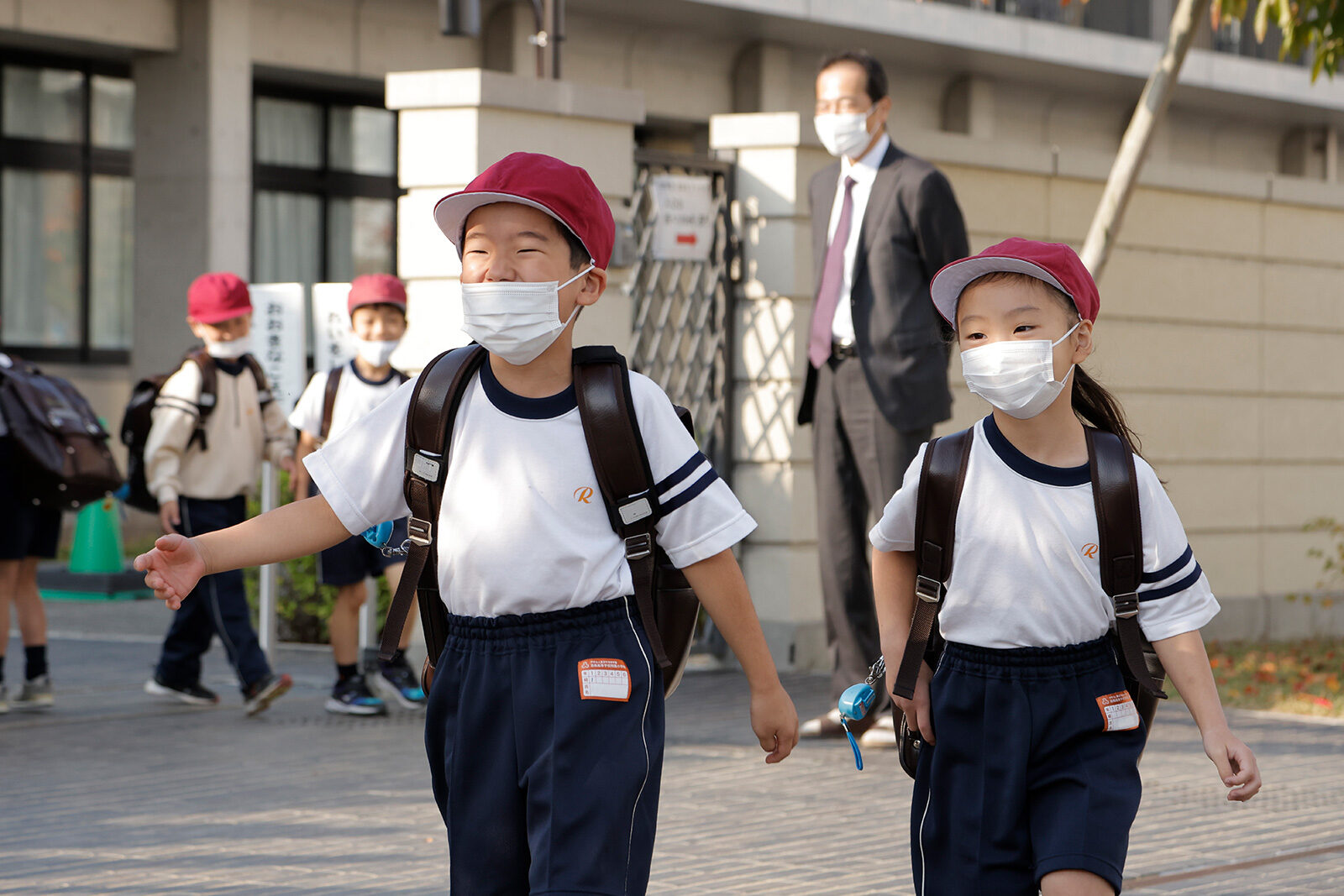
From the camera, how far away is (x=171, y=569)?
10.7 ft

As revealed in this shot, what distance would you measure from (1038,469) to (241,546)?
1.48 meters

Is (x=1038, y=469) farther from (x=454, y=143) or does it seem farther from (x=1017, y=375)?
(x=454, y=143)

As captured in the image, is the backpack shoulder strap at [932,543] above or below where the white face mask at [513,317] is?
below

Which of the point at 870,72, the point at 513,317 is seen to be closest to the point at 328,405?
the point at 870,72

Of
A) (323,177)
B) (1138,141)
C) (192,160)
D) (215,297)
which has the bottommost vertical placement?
(215,297)

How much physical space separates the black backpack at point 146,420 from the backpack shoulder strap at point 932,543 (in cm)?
511

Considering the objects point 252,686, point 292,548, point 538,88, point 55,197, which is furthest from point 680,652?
point 55,197

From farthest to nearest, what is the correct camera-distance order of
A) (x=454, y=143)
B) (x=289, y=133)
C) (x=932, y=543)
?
(x=289, y=133) → (x=454, y=143) → (x=932, y=543)

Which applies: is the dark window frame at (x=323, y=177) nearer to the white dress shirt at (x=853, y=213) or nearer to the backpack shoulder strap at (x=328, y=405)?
the backpack shoulder strap at (x=328, y=405)

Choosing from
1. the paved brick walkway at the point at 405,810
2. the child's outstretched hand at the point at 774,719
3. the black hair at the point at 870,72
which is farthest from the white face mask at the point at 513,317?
the black hair at the point at 870,72

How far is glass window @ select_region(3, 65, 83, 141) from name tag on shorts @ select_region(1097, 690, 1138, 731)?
18.8 metres

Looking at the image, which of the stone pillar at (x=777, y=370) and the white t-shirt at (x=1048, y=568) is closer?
the white t-shirt at (x=1048, y=568)

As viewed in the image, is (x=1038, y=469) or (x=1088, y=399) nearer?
(x=1038, y=469)

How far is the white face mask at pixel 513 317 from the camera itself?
3387mm
